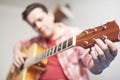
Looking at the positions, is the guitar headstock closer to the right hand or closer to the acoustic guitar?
Result: the acoustic guitar

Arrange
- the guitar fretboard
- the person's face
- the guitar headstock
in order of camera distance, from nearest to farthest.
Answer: the guitar headstock → the guitar fretboard → the person's face

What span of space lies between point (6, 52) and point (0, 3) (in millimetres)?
393

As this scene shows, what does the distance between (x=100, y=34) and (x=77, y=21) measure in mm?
776

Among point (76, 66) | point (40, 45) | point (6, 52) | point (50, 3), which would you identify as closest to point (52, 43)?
point (40, 45)

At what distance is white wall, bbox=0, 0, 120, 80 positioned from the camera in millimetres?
967

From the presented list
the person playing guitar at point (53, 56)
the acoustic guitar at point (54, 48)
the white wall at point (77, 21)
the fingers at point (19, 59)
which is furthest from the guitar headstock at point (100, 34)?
the fingers at point (19, 59)

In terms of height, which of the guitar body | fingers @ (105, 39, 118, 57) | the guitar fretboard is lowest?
the guitar body

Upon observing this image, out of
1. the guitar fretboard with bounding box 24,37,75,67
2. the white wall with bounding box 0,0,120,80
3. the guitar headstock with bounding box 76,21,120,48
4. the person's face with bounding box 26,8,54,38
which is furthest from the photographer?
the person's face with bounding box 26,8,54,38

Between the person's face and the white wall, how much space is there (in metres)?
0.23

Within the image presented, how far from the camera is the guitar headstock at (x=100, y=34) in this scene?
2.01 ft

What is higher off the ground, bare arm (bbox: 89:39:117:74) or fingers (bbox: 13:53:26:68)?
bare arm (bbox: 89:39:117:74)

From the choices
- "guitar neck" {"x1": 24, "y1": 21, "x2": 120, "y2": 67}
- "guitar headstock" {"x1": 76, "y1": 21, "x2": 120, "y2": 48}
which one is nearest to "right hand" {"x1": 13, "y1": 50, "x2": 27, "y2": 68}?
"guitar neck" {"x1": 24, "y1": 21, "x2": 120, "y2": 67}

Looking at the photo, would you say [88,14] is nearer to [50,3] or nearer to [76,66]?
[76,66]

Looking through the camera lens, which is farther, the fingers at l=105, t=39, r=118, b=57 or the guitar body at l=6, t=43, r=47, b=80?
the guitar body at l=6, t=43, r=47, b=80
